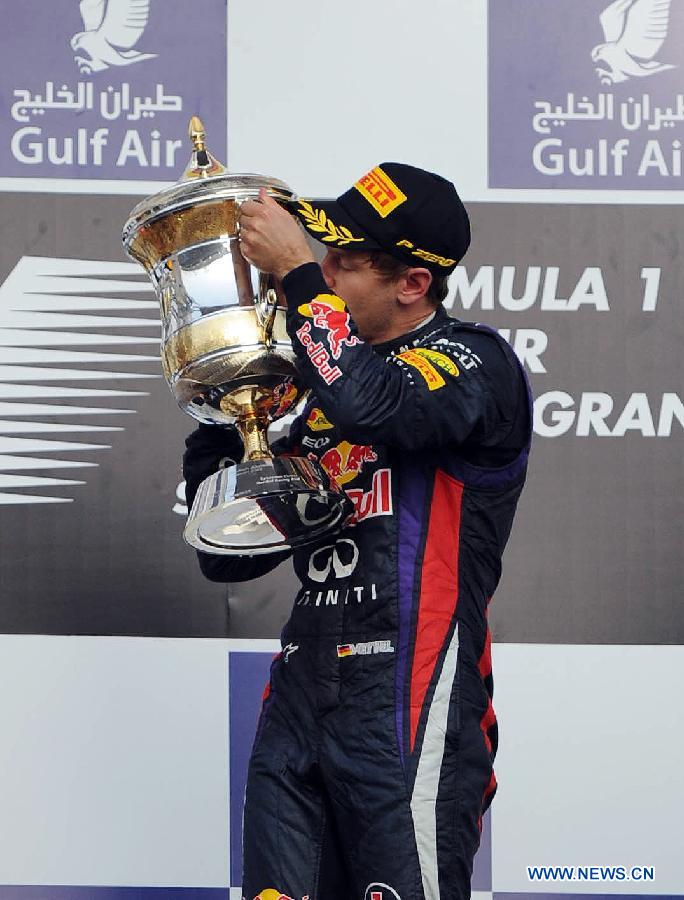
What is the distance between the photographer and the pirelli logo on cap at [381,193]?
1955 millimetres

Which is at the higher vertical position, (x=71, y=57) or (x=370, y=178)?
(x=71, y=57)

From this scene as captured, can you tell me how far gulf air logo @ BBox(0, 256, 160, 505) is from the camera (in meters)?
2.96

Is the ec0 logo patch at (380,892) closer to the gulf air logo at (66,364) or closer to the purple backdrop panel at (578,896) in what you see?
the purple backdrop panel at (578,896)

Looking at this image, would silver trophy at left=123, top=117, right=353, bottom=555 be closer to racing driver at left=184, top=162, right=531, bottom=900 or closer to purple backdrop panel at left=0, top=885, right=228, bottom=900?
racing driver at left=184, top=162, right=531, bottom=900

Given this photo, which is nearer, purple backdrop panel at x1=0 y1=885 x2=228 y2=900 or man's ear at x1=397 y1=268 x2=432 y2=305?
man's ear at x1=397 y1=268 x2=432 y2=305

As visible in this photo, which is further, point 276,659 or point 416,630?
point 276,659

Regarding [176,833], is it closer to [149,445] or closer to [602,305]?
[149,445]

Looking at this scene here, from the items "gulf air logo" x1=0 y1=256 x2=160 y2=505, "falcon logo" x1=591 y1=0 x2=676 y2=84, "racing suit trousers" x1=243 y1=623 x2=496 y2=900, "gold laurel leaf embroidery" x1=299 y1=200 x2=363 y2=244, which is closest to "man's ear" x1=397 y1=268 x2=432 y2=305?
"gold laurel leaf embroidery" x1=299 y1=200 x2=363 y2=244

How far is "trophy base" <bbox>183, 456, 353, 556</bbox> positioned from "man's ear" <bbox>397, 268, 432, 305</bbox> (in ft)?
0.91

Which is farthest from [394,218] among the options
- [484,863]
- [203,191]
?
[484,863]

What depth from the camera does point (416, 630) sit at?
6.18 feet

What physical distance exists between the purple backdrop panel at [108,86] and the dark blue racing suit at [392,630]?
1203 mm

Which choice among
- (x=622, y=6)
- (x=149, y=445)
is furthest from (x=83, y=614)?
(x=622, y=6)

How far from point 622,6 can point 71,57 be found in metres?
1.19
